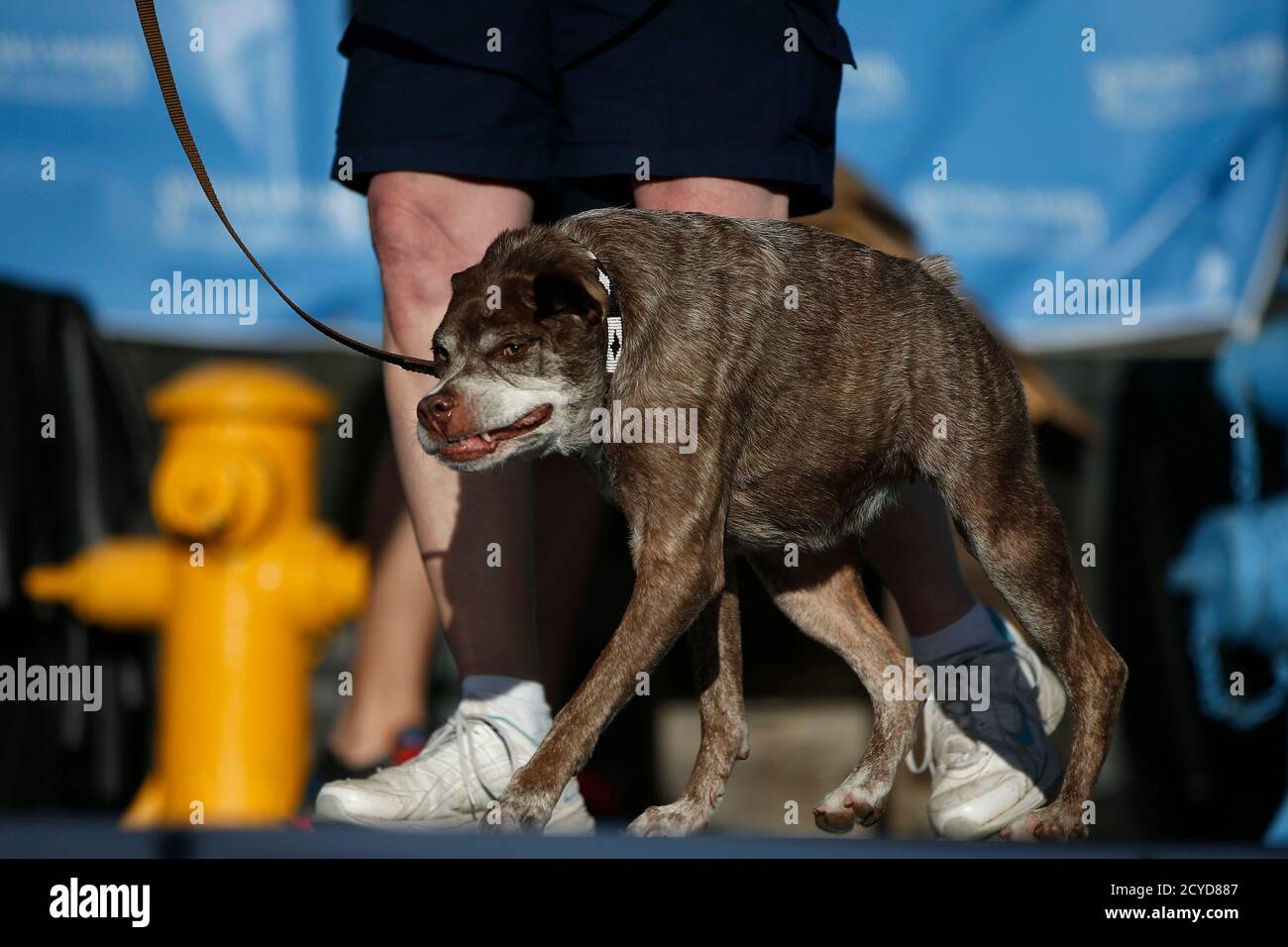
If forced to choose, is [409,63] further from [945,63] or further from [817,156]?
[945,63]

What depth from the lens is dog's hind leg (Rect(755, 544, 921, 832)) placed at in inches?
101

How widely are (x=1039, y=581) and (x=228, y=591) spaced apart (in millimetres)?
2703

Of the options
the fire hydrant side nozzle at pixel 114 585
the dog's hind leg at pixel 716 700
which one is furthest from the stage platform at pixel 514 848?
the fire hydrant side nozzle at pixel 114 585

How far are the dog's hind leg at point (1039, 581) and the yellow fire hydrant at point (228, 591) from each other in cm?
238

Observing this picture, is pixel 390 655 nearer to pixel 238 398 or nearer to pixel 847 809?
pixel 238 398

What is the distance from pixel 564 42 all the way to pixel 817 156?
54 centimetres

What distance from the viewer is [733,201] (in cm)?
258

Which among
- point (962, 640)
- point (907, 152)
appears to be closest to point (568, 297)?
point (962, 640)

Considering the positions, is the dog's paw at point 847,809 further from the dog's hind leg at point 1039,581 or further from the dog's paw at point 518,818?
the dog's paw at point 518,818

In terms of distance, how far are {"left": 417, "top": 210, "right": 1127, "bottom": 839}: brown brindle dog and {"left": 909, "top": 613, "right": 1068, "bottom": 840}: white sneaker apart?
13 cm

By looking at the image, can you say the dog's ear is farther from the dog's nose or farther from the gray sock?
the gray sock

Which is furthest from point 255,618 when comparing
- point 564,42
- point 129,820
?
point 564,42

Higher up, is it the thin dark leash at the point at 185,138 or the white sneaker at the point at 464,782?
the thin dark leash at the point at 185,138

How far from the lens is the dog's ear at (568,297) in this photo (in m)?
2.12
